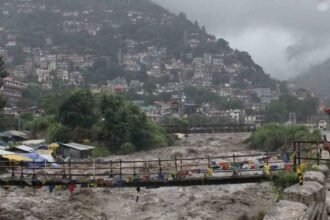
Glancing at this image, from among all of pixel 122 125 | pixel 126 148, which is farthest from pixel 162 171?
pixel 122 125

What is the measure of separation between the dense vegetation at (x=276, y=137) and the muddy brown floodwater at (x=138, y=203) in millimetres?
20156

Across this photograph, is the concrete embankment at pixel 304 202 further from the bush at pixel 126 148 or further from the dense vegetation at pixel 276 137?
the bush at pixel 126 148

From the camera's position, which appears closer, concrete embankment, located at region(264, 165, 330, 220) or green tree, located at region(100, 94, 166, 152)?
concrete embankment, located at region(264, 165, 330, 220)

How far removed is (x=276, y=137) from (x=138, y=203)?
27.5 meters

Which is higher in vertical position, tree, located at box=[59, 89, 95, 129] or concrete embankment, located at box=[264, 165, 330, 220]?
tree, located at box=[59, 89, 95, 129]

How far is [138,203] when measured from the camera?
2316cm

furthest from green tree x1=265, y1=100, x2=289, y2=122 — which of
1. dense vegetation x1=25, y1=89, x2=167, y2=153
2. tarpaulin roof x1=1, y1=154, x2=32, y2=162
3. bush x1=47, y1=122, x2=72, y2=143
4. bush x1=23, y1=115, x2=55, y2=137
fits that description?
tarpaulin roof x1=1, y1=154, x2=32, y2=162

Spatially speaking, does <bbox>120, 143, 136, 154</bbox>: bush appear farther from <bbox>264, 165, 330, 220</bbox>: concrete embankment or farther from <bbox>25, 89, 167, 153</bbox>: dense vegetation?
<bbox>264, 165, 330, 220</bbox>: concrete embankment

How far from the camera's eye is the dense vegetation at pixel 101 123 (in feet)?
156

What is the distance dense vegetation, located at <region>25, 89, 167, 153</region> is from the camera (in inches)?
1877

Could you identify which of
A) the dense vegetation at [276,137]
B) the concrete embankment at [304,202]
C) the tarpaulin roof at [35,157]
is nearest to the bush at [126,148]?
the dense vegetation at [276,137]

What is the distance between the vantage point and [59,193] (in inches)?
973

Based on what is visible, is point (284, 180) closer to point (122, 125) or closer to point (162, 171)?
point (162, 171)

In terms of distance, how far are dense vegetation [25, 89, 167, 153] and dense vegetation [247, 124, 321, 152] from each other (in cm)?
1096
